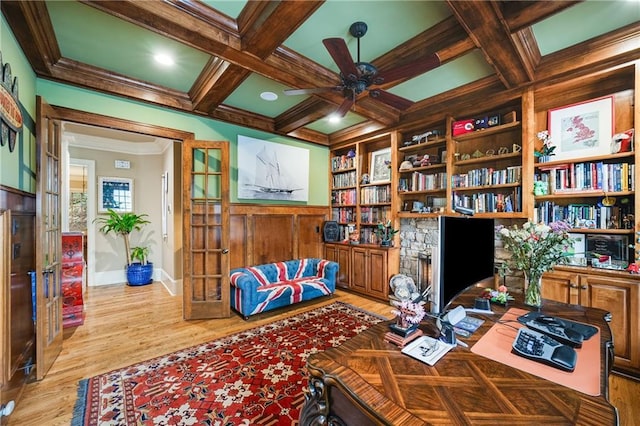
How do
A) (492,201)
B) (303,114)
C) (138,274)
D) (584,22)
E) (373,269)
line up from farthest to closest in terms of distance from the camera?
(138,274), (373,269), (303,114), (492,201), (584,22)

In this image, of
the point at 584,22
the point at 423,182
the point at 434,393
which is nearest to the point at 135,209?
the point at 423,182

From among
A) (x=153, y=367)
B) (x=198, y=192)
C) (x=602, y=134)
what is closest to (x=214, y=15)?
(x=198, y=192)

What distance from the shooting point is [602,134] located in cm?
253

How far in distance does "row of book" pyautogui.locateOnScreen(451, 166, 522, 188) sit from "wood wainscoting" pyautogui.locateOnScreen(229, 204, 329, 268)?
242 centimetres

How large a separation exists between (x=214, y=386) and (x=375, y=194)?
3.38 meters

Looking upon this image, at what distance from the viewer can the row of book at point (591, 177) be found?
7.75 ft

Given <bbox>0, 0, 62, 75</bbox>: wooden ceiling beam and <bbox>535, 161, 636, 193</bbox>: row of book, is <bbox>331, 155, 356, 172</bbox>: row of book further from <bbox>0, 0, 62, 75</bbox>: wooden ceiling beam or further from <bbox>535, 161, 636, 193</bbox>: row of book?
<bbox>0, 0, 62, 75</bbox>: wooden ceiling beam

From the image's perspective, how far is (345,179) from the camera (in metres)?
4.96

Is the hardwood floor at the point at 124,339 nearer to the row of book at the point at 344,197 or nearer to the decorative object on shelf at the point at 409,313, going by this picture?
the row of book at the point at 344,197

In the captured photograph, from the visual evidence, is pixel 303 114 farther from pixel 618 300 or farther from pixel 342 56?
pixel 618 300

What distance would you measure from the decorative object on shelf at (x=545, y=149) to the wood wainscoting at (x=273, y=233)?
3.23 meters

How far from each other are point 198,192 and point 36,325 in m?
1.98

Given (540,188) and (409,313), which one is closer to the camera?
(409,313)

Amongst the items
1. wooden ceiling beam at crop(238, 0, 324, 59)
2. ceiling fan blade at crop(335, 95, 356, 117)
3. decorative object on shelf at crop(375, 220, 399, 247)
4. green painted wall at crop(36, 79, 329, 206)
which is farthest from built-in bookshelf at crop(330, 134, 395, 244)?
wooden ceiling beam at crop(238, 0, 324, 59)
